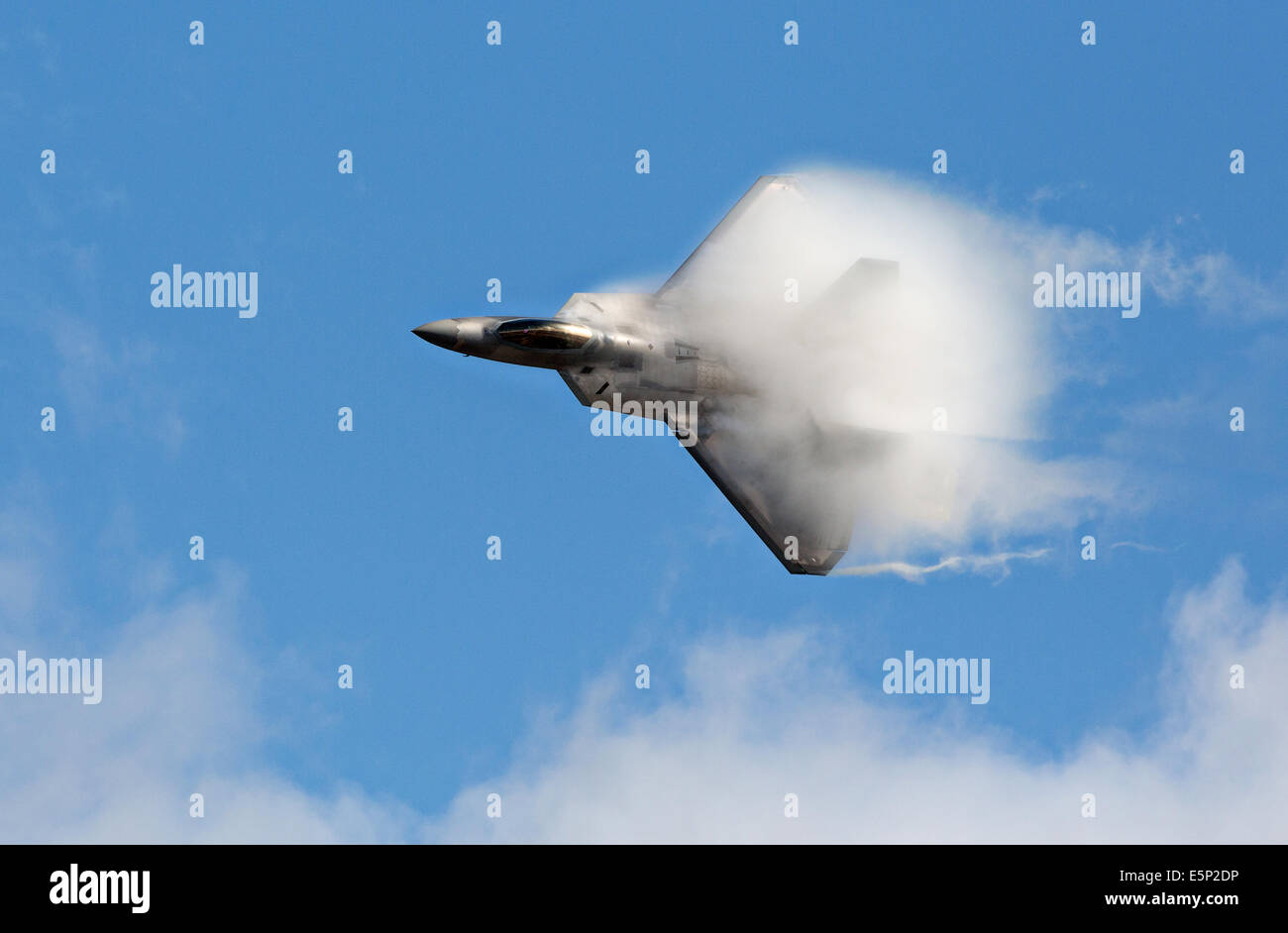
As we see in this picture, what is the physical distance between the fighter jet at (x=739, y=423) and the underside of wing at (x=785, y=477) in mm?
32

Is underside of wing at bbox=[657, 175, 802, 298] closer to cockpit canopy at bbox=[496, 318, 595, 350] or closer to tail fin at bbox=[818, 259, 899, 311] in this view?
tail fin at bbox=[818, 259, 899, 311]

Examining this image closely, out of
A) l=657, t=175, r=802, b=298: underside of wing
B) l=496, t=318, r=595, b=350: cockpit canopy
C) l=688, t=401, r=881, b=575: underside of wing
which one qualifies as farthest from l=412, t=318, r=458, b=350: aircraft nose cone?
l=657, t=175, r=802, b=298: underside of wing

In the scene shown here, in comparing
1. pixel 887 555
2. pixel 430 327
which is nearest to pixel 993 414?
pixel 887 555

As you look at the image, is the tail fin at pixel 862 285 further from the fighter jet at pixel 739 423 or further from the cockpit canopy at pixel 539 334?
the cockpit canopy at pixel 539 334

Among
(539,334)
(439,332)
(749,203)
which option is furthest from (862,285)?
(439,332)

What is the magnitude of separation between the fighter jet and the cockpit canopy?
1.50m

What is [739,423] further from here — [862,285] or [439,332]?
[439,332]

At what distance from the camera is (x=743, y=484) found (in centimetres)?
5638

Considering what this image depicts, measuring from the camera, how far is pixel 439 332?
172 ft

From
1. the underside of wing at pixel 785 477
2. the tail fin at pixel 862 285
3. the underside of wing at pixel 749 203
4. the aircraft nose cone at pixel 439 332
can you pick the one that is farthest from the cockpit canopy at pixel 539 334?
the tail fin at pixel 862 285

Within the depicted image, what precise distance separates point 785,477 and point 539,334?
965 centimetres

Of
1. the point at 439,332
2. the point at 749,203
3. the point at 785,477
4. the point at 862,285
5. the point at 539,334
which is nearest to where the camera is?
the point at 439,332

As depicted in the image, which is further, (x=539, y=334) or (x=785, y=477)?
(x=785, y=477)

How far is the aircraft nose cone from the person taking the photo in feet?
172
